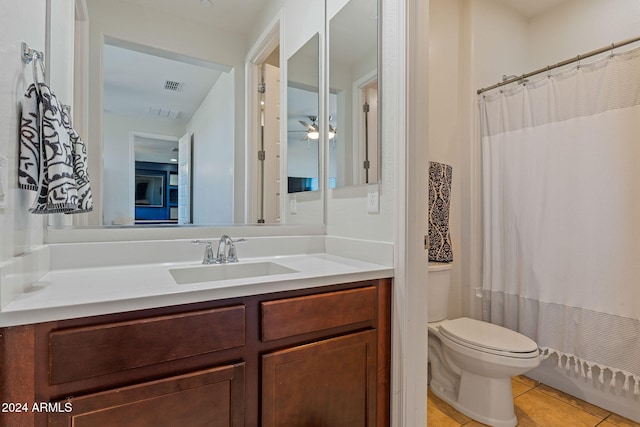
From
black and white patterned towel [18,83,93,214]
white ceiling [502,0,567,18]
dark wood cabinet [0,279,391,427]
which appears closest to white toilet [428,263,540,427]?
dark wood cabinet [0,279,391,427]

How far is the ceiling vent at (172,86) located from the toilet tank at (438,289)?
1672 mm

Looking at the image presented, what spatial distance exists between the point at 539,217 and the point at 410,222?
131cm

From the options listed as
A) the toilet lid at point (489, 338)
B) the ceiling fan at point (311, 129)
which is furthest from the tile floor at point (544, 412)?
the ceiling fan at point (311, 129)

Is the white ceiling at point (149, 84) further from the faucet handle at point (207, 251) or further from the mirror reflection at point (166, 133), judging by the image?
the faucet handle at point (207, 251)

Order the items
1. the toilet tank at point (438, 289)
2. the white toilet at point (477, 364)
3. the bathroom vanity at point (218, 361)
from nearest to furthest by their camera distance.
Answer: the bathroom vanity at point (218, 361) → the white toilet at point (477, 364) → the toilet tank at point (438, 289)

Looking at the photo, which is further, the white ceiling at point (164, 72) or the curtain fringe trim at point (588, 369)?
the curtain fringe trim at point (588, 369)

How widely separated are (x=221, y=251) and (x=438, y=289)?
53.3 inches

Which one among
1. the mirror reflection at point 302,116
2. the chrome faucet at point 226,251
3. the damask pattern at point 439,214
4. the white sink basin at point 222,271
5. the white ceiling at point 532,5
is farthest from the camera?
the white ceiling at point 532,5

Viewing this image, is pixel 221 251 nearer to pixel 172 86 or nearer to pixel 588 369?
pixel 172 86

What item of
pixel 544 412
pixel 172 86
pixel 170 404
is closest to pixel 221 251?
pixel 170 404

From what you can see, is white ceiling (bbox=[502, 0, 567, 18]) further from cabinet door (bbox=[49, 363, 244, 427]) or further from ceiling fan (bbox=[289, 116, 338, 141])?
cabinet door (bbox=[49, 363, 244, 427])

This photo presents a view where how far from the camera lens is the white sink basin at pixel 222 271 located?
123 cm

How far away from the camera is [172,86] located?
1418 mm

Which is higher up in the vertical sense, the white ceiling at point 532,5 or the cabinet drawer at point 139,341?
the white ceiling at point 532,5
